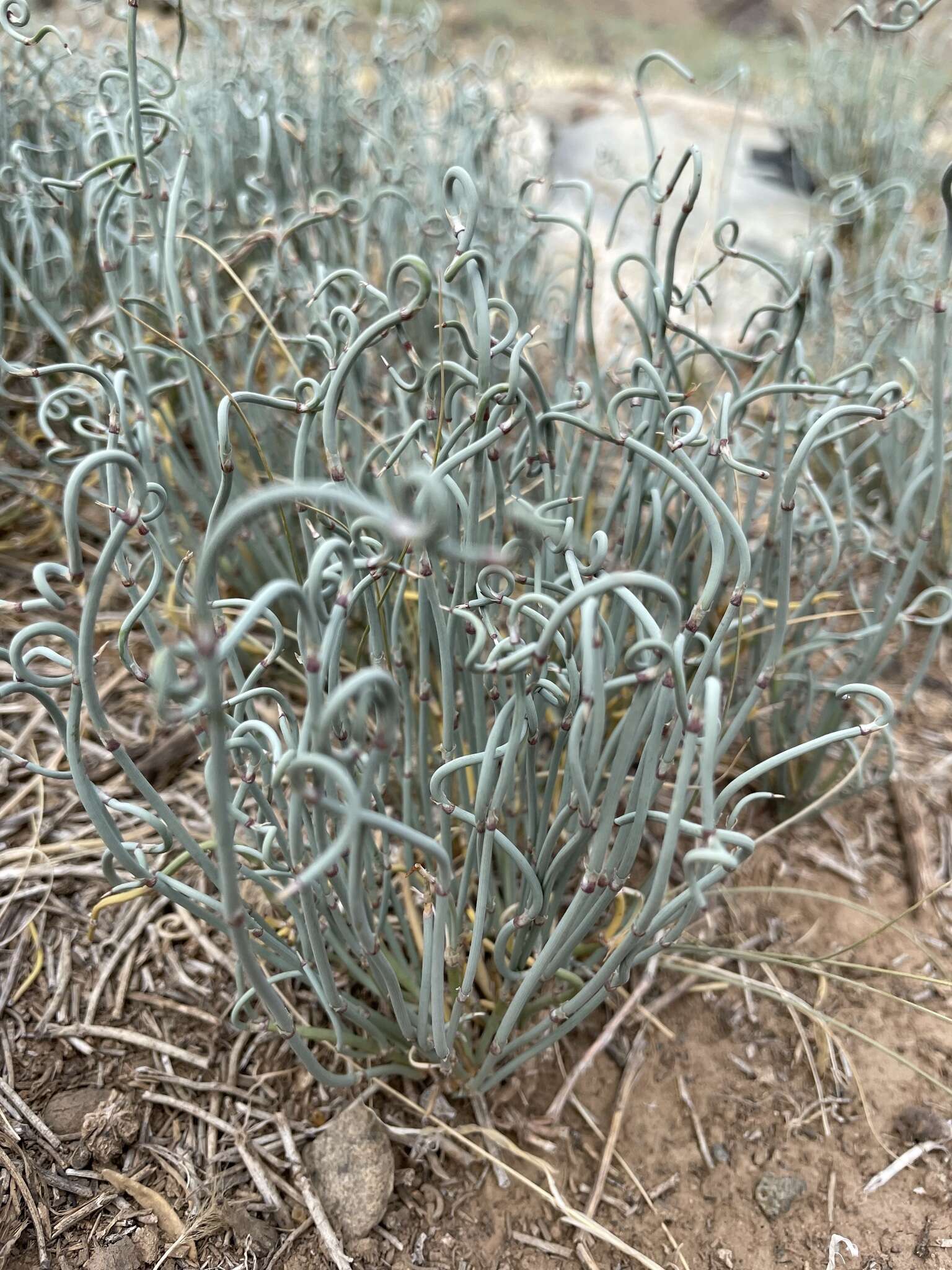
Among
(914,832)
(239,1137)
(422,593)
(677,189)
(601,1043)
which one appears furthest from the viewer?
(677,189)

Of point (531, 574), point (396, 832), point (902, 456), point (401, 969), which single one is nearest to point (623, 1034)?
point (401, 969)

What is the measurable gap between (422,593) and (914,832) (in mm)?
959

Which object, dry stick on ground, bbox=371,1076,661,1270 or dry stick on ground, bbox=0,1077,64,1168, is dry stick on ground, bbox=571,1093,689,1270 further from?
dry stick on ground, bbox=0,1077,64,1168

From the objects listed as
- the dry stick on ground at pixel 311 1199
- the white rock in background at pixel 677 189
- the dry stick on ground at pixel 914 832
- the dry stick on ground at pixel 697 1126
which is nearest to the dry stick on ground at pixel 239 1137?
the dry stick on ground at pixel 311 1199

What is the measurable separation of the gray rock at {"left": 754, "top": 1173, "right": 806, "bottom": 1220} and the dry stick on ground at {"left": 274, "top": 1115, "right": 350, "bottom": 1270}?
1.46ft

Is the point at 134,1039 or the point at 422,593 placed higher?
the point at 422,593

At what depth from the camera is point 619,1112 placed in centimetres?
101

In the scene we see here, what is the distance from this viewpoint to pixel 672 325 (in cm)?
95

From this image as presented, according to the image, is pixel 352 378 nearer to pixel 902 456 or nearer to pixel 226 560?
pixel 226 560

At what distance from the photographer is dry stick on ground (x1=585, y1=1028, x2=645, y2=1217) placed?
0.95 meters

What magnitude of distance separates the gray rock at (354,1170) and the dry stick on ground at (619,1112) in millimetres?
219

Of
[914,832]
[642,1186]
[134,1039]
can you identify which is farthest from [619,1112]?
[914,832]

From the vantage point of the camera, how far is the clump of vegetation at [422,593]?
2.07ft

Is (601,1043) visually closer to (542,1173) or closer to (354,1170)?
(542,1173)
